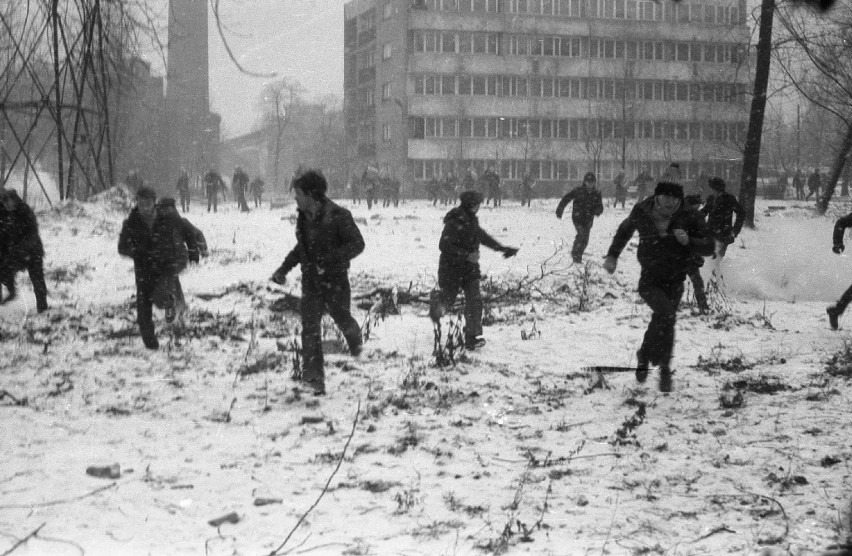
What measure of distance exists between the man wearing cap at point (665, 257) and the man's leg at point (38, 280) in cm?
783

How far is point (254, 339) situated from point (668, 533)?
670cm

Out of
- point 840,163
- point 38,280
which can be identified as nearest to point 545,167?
point 840,163

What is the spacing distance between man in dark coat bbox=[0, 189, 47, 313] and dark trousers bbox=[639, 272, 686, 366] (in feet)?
24.6

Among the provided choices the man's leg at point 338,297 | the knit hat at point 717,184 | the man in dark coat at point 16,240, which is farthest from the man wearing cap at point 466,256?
the man in dark coat at point 16,240

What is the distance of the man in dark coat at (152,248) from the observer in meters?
9.14

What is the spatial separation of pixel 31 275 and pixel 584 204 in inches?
375

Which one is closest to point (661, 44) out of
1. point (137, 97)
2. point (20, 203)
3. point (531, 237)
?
point (531, 237)

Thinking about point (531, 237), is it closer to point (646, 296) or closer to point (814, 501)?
point (646, 296)

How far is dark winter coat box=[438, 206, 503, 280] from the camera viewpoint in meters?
9.88

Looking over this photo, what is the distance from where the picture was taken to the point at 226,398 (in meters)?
7.77

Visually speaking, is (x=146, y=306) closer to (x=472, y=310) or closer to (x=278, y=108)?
(x=472, y=310)

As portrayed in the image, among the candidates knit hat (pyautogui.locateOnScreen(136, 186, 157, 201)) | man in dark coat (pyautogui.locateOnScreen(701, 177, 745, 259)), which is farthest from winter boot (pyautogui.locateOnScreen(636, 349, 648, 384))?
man in dark coat (pyautogui.locateOnScreen(701, 177, 745, 259))

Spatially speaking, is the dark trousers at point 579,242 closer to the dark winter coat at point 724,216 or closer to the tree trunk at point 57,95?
the dark winter coat at point 724,216

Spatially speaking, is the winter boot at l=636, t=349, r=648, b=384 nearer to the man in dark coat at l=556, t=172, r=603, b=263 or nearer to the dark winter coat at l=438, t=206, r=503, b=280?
the dark winter coat at l=438, t=206, r=503, b=280
